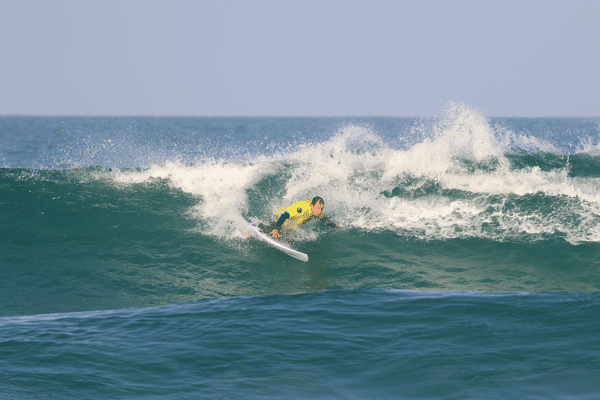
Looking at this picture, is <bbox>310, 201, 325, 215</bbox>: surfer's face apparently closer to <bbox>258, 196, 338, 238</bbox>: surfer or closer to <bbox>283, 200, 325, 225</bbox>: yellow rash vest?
<bbox>258, 196, 338, 238</bbox>: surfer

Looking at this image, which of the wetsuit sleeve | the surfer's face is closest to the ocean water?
the wetsuit sleeve

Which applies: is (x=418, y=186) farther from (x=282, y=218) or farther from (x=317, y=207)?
(x=282, y=218)

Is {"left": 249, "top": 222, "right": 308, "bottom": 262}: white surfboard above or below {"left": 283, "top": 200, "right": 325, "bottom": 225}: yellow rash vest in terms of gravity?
below

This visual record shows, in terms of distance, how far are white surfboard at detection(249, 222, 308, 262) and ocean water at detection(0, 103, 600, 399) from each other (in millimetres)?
124

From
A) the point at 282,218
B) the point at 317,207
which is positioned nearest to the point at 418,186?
the point at 317,207

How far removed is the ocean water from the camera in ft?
15.0

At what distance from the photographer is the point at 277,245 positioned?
393 inches

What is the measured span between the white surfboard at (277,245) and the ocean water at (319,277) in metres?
0.12

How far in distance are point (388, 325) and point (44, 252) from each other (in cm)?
787

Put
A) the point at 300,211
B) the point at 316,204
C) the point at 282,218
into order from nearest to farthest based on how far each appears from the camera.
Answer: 1. the point at 282,218
2. the point at 316,204
3. the point at 300,211

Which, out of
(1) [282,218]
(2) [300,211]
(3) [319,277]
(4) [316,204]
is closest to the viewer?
(3) [319,277]

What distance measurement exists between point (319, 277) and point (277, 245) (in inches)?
56.6

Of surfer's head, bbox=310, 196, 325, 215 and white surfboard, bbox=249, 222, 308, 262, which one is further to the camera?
surfer's head, bbox=310, 196, 325, 215

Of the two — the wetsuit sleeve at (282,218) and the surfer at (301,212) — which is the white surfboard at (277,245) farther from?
the wetsuit sleeve at (282,218)
